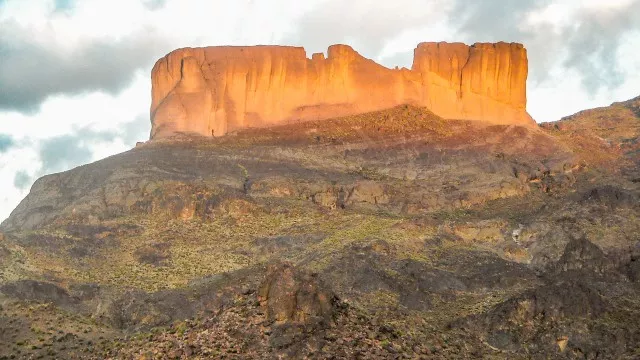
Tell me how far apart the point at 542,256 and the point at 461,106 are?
106 ft

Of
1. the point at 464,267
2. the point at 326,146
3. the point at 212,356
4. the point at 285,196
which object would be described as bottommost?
→ the point at 212,356

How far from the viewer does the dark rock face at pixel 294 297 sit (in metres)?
39.7

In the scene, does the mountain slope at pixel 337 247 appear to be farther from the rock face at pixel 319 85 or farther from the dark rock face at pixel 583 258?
the rock face at pixel 319 85

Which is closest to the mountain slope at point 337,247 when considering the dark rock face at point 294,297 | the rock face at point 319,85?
the dark rock face at point 294,297

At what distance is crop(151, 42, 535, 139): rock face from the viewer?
7762 cm

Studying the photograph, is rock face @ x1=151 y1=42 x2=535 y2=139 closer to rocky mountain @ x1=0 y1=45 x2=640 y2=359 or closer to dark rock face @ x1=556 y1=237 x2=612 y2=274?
rocky mountain @ x1=0 y1=45 x2=640 y2=359

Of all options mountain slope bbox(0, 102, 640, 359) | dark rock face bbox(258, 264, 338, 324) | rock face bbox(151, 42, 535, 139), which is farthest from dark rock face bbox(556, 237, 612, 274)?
rock face bbox(151, 42, 535, 139)

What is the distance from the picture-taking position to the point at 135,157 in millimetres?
69375

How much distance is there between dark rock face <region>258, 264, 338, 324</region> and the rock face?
3700 cm

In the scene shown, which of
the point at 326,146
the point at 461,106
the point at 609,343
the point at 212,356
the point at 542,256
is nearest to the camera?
the point at 212,356

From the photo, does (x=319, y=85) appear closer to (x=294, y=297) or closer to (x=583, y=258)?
(x=583, y=258)

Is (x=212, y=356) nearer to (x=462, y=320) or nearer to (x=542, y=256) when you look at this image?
(x=462, y=320)

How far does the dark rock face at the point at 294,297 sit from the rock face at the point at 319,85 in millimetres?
36995

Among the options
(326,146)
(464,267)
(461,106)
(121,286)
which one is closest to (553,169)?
(461,106)
